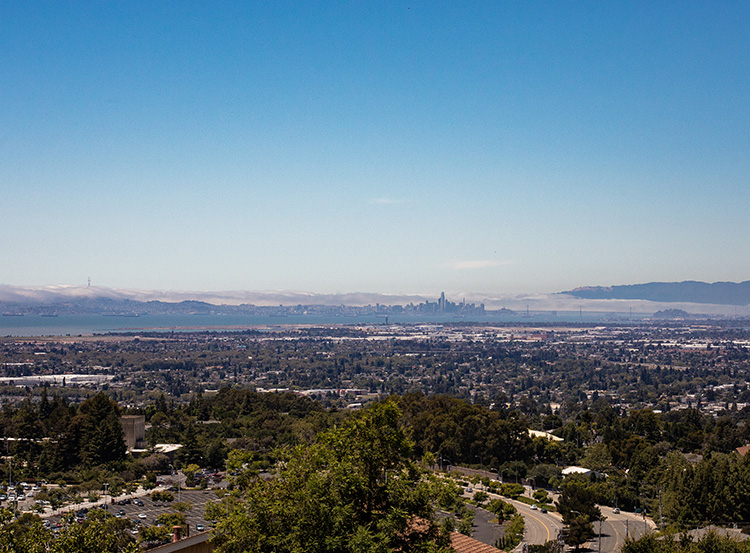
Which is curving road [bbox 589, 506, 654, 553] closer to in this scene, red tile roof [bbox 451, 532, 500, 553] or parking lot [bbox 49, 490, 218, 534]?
red tile roof [bbox 451, 532, 500, 553]

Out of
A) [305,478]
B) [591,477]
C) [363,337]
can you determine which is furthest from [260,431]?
[363,337]

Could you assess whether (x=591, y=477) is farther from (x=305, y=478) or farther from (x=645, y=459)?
(x=305, y=478)

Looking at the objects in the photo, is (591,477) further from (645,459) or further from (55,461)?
(55,461)

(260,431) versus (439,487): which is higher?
(439,487)

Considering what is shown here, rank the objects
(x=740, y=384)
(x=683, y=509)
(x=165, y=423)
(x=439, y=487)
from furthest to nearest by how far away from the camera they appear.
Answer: (x=740, y=384) < (x=165, y=423) < (x=683, y=509) < (x=439, y=487)

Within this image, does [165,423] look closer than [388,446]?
No

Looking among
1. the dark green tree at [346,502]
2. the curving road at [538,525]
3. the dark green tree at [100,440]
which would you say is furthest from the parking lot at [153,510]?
the dark green tree at [346,502]

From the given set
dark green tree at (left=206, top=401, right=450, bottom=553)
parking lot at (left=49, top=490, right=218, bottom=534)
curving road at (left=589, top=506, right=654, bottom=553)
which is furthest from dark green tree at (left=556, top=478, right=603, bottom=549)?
dark green tree at (left=206, top=401, right=450, bottom=553)

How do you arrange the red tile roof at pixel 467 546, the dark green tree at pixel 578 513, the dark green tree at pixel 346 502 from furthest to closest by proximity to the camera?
the dark green tree at pixel 578 513 < the red tile roof at pixel 467 546 < the dark green tree at pixel 346 502

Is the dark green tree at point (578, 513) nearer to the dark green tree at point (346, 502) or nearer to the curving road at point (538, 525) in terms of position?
the curving road at point (538, 525)

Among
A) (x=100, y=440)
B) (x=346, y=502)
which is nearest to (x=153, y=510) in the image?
(x=100, y=440)

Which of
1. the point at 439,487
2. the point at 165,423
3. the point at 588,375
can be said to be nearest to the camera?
the point at 439,487
